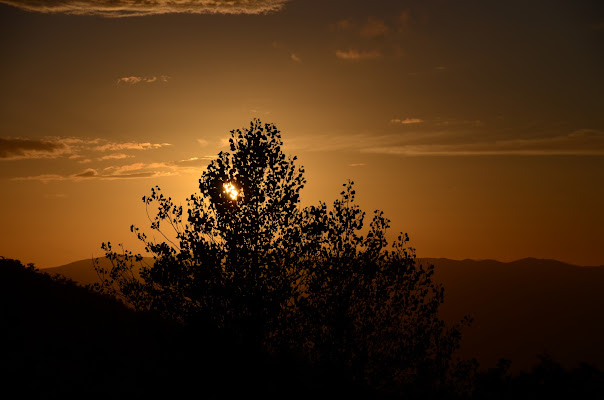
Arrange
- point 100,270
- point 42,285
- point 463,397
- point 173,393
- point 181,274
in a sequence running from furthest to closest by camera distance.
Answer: point 42,285 < point 100,270 < point 181,274 < point 463,397 < point 173,393

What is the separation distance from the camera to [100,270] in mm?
27422

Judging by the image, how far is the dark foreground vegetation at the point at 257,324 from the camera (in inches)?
840

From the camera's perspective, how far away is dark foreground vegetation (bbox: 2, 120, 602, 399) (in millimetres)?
21328

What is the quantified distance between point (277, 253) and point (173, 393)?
331 inches

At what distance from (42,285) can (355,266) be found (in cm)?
2191

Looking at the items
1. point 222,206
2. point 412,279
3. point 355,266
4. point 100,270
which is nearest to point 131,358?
point 100,270

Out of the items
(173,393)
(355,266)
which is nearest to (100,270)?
(173,393)

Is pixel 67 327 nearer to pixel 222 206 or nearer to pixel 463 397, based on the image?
pixel 222 206

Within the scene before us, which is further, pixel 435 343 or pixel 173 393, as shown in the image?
pixel 435 343

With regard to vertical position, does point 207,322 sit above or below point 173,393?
above

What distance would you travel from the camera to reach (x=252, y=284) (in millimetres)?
24281

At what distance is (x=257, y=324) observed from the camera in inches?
943

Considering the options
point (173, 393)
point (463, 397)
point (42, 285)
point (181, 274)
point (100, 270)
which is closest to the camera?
point (173, 393)

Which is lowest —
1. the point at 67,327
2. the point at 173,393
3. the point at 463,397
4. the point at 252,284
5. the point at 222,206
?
the point at 463,397
